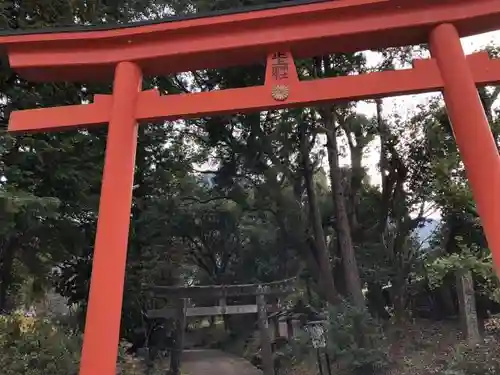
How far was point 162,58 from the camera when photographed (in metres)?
4.58

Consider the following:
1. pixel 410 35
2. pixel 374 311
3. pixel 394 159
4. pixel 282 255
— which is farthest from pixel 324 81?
pixel 282 255

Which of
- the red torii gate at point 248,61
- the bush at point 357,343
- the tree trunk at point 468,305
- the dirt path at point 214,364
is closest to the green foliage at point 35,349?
the red torii gate at point 248,61

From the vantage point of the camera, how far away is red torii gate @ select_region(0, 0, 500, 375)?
13.4ft

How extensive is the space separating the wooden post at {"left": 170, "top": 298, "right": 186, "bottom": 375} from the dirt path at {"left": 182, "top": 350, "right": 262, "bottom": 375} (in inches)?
39.5

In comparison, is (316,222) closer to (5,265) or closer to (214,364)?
(214,364)

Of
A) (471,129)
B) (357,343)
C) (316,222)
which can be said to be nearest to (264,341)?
(357,343)

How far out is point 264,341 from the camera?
10906 mm

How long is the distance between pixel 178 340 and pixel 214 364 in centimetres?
280

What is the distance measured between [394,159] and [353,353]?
214 inches

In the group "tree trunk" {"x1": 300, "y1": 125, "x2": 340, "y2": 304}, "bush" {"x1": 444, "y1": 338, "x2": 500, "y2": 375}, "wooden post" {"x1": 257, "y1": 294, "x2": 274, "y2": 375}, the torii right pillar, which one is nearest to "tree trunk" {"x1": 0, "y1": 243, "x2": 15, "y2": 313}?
"wooden post" {"x1": 257, "y1": 294, "x2": 274, "y2": 375}

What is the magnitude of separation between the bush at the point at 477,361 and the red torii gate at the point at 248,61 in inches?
158

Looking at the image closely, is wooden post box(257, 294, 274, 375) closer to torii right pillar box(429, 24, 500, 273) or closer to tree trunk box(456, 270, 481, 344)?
tree trunk box(456, 270, 481, 344)

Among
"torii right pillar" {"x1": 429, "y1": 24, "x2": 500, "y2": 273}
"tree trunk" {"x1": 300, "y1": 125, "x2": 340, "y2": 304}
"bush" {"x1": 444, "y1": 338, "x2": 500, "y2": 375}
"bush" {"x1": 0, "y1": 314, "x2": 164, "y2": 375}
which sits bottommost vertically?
"bush" {"x1": 444, "y1": 338, "x2": 500, "y2": 375}

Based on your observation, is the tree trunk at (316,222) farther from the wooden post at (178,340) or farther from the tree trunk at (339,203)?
the wooden post at (178,340)
